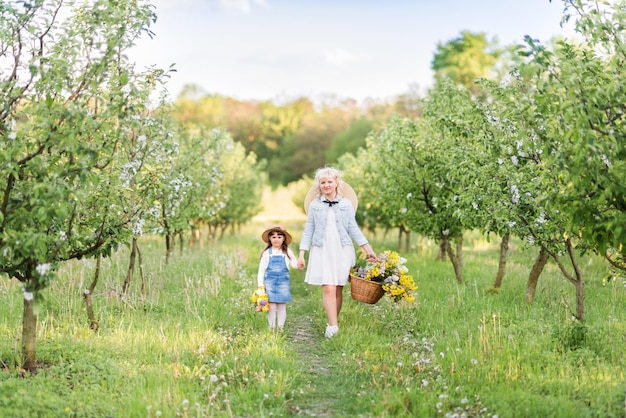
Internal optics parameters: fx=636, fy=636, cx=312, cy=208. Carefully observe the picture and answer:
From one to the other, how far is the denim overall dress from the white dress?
1.11 ft

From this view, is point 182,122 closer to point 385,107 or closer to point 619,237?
point 619,237

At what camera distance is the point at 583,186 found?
5477mm

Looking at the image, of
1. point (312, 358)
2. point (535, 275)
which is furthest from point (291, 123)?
point (312, 358)

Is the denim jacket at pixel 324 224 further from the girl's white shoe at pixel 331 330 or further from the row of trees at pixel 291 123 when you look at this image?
the row of trees at pixel 291 123

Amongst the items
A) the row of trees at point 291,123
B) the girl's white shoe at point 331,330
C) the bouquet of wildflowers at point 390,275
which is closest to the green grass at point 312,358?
the girl's white shoe at point 331,330

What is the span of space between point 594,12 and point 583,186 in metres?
1.86

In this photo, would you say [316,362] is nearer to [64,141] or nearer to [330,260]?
[330,260]

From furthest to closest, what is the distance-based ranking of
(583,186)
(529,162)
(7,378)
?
(529,162), (7,378), (583,186)

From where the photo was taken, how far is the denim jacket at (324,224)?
30.7ft

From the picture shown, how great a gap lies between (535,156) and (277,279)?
3913 mm

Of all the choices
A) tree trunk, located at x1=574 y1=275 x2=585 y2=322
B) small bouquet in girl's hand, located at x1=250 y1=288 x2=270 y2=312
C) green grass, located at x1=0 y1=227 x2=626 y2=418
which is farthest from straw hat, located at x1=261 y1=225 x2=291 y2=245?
tree trunk, located at x1=574 y1=275 x2=585 y2=322

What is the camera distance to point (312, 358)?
8.30 metres

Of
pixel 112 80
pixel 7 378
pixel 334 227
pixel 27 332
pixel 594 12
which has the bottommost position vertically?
pixel 7 378

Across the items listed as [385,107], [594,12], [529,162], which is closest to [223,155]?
[529,162]
